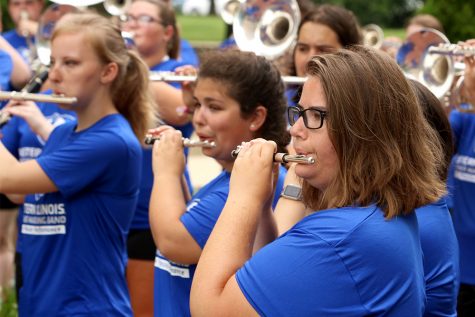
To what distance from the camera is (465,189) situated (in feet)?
15.3

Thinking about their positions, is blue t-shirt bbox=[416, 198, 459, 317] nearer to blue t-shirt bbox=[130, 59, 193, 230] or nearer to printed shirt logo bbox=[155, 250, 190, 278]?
printed shirt logo bbox=[155, 250, 190, 278]

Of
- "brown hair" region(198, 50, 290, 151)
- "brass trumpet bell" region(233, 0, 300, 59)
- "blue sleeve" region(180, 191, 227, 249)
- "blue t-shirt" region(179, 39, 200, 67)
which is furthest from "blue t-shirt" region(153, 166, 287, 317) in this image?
"blue t-shirt" region(179, 39, 200, 67)

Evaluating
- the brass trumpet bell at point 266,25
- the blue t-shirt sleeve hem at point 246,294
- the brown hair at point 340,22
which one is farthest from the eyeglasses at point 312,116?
the brass trumpet bell at point 266,25

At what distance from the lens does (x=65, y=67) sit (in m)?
4.01

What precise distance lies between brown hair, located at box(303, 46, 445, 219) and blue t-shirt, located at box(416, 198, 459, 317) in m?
0.50

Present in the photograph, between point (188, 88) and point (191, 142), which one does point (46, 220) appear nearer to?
point (191, 142)

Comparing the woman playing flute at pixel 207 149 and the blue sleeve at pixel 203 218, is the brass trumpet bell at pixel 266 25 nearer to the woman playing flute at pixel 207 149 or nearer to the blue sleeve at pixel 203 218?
the woman playing flute at pixel 207 149

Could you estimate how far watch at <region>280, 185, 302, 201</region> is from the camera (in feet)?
9.55

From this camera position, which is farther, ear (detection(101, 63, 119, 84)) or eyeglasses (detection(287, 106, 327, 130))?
ear (detection(101, 63, 119, 84))

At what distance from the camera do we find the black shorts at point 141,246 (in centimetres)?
512

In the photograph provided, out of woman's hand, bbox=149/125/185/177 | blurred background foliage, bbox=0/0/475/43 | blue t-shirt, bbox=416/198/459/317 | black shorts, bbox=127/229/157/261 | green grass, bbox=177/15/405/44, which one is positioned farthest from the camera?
blurred background foliage, bbox=0/0/475/43

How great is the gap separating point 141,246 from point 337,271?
3.15m

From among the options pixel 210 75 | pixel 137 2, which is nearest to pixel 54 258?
pixel 210 75

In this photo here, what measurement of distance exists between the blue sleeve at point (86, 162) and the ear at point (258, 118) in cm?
78
